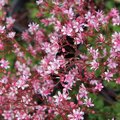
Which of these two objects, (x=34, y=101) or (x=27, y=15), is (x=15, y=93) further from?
(x=27, y=15)

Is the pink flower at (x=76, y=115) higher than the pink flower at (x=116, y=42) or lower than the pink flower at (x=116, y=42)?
lower

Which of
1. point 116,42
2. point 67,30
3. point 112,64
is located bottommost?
point 112,64

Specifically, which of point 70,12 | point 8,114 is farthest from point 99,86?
point 8,114

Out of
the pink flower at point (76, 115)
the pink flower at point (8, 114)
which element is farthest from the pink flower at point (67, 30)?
the pink flower at point (8, 114)

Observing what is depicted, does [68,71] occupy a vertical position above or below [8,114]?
above

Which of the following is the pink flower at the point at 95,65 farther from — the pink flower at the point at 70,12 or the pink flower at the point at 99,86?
the pink flower at the point at 70,12

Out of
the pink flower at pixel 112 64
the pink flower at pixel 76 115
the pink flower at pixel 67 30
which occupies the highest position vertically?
the pink flower at pixel 67 30

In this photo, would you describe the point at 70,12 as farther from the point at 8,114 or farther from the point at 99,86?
the point at 8,114

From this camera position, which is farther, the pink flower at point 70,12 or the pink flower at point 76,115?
the pink flower at point 70,12

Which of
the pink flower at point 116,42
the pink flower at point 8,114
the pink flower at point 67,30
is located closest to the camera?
the pink flower at point 116,42

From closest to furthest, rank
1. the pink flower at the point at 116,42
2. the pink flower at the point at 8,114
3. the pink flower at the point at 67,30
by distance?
the pink flower at the point at 116,42, the pink flower at the point at 67,30, the pink flower at the point at 8,114

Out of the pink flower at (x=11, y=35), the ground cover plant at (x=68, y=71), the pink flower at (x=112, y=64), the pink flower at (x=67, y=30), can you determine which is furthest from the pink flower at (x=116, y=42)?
the pink flower at (x=11, y=35)

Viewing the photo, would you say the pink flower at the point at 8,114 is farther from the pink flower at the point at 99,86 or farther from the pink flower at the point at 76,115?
the pink flower at the point at 99,86

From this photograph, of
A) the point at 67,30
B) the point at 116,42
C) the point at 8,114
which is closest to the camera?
the point at 116,42
